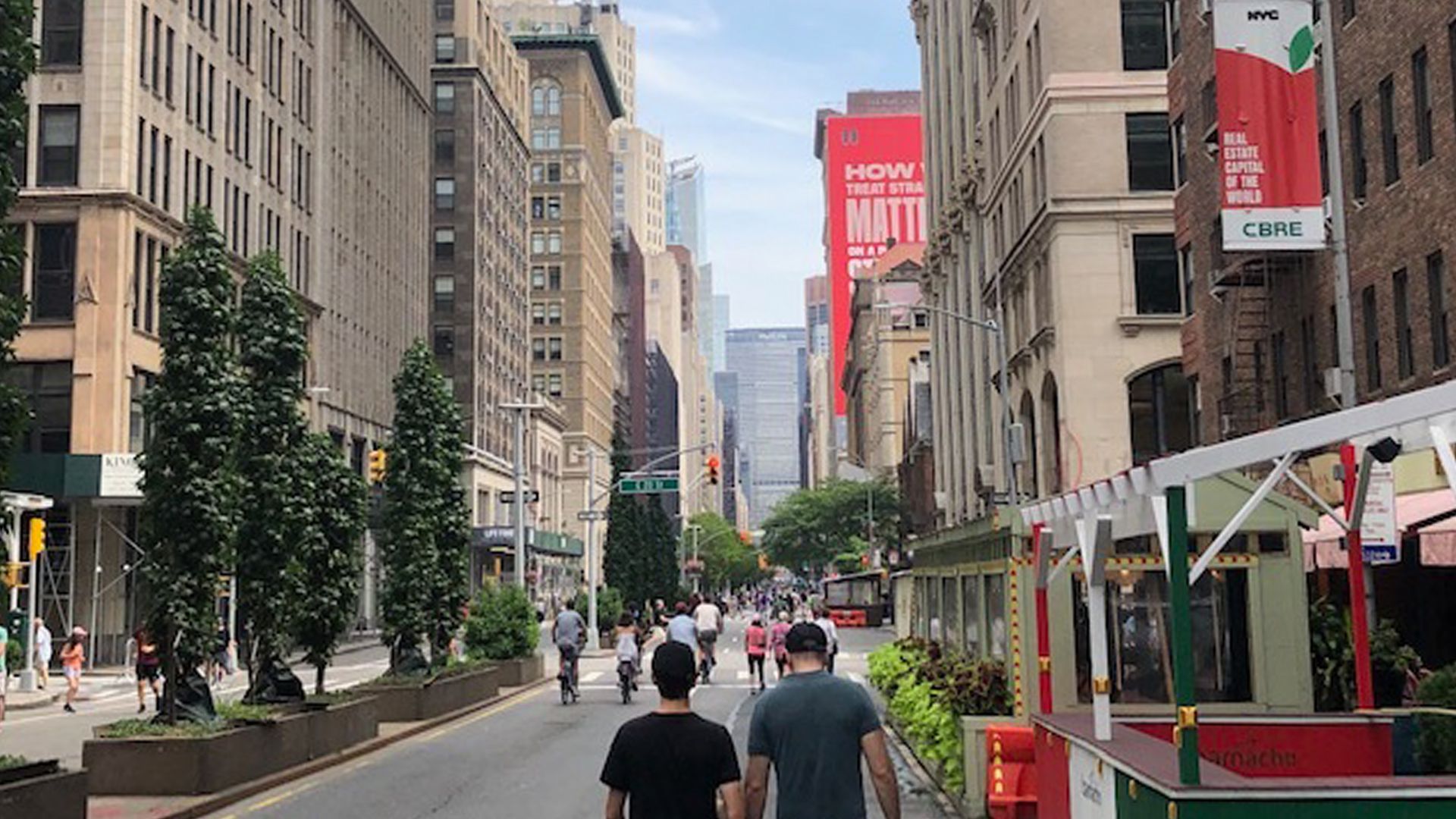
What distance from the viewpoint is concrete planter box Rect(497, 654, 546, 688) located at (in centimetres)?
3569

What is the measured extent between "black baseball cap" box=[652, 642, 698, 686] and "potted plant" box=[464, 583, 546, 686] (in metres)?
29.2

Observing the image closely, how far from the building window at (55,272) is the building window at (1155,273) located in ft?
113

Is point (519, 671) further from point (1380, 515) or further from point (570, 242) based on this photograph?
point (570, 242)

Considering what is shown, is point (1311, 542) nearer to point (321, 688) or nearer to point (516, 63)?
point (321, 688)

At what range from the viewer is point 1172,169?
44.2 meters

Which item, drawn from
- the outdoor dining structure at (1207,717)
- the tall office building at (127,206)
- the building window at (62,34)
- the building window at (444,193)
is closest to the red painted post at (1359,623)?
the outdoor dining structure at (1207,717)

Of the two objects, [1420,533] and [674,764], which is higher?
[1420,533]

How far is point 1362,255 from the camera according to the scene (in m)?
25.7

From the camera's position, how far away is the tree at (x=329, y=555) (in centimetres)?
2267

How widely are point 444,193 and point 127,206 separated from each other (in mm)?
53155

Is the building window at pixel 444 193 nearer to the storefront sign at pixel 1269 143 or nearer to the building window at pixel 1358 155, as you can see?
the building window at pixel 1358 155

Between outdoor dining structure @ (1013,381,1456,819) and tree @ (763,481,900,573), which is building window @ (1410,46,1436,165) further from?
tree @ (763,481,900,573)

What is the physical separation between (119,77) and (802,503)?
77502mm

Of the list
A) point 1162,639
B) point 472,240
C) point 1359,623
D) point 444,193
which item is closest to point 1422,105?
point 1162,639
